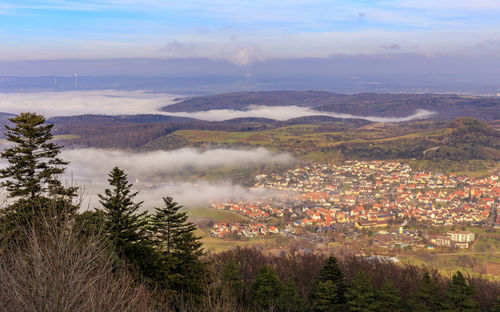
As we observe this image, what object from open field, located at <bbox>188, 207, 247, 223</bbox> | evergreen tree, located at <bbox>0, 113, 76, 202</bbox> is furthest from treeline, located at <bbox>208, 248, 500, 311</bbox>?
open field, located at <bbox>188, 207, 247, 223</bbox>

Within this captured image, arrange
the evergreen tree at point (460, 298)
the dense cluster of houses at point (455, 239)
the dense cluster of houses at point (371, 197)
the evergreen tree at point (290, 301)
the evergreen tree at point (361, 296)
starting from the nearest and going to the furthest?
the evergreen tree at point (460, 298) < the evergreen tree at point (361, 296) < the evergreen tree at point (290, 301) < the dense cluster of houses at point (455, 239) < the dense cluster of houses at point (371, 197)

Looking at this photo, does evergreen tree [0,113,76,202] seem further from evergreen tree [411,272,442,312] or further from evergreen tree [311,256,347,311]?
evergreen tree [411,272,442,312]

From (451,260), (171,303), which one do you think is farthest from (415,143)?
(171,303)

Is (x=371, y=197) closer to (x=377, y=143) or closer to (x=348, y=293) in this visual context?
(x=377, y=143)

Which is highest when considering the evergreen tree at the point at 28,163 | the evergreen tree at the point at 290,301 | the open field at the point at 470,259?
the evergreen tree at the point at 28,163

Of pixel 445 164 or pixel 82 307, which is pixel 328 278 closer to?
pixel 82 307

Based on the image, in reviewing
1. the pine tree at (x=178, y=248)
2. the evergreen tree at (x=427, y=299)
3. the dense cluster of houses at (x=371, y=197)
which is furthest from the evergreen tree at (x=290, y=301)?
the dense cluster of houses at (x=371, y=197)

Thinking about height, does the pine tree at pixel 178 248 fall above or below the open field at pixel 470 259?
above

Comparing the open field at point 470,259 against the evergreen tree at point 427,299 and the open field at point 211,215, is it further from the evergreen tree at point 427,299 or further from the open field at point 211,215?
the open field at point 211,215
